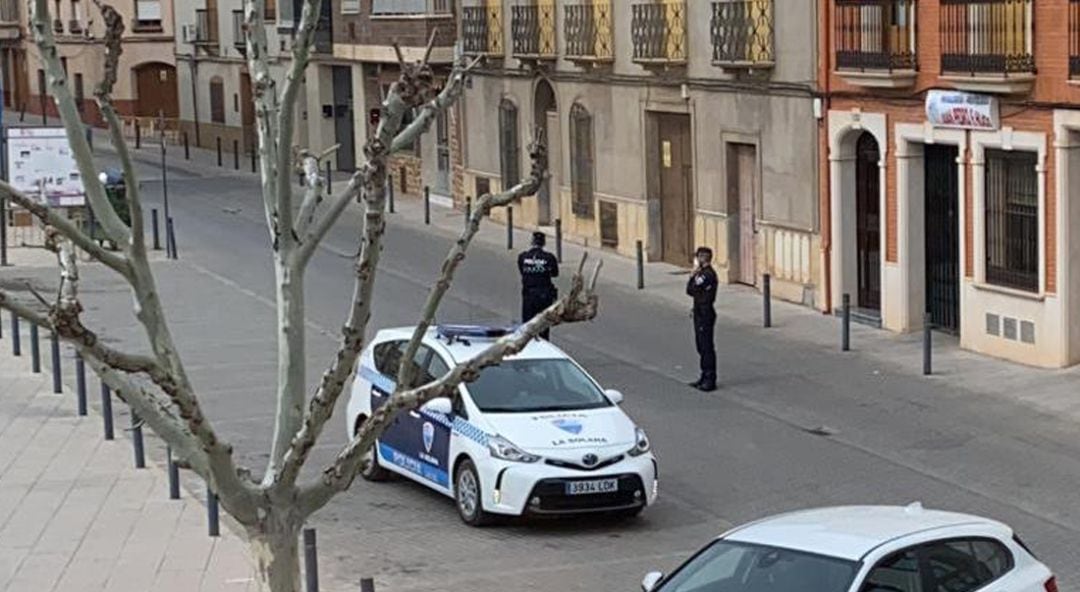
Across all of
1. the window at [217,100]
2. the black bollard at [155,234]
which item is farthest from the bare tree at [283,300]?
the window at [217,100]

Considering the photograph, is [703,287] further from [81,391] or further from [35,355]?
[35,355]

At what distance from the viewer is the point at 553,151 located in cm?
3928

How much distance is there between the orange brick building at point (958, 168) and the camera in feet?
78.8

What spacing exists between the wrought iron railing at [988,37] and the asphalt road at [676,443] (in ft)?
12.4

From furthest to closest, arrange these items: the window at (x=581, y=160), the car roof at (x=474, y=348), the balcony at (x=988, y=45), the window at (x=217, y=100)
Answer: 1. the window at (x=217, y=100)
2. the window at (x=581, y=160)
3. the balcony at (x=988, y=45)
4. the car roof at (x=474, y=348)

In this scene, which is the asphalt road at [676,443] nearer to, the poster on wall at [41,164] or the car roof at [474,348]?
the car roof at [474,348]

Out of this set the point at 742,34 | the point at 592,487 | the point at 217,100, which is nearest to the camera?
the point at 592,487

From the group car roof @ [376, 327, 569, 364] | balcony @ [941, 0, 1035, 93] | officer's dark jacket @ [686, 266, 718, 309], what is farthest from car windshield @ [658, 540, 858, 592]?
balcony @ [941, 0, 1035, 93]

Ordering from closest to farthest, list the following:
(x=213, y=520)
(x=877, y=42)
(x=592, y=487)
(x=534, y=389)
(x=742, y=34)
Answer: (x=592, y=487), (x=213, y=520), (x=534, y=389), (x=877, y=42), (x=742, y=34)

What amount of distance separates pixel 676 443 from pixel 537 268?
15.3 feet

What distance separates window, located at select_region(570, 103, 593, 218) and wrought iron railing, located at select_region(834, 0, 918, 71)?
9675 mm

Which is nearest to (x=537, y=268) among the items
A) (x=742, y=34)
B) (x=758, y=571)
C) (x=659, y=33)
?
(x=742, y=34)

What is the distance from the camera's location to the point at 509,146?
41.6 m

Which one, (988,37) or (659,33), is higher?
(659,33)
